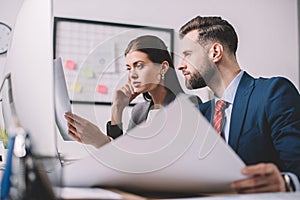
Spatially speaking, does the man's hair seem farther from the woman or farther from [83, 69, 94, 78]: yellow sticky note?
[83, 69, 94, 78]: yellow sticky note

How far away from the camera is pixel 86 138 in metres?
1.19

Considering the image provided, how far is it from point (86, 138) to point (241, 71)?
2.33 feet

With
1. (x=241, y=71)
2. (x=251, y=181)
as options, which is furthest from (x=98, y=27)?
(x=251, y=181)

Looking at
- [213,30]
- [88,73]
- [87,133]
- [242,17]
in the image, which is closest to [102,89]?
[88,73]

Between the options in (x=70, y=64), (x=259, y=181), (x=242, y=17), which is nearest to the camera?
(x=259, y=181)

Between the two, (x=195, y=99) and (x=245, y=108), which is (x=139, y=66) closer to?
(x=195, y=99)

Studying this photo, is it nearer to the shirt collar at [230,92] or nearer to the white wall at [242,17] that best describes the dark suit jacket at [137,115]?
the shirt collar at [230,92]

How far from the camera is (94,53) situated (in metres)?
1.47

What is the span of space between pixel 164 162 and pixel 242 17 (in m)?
1.16

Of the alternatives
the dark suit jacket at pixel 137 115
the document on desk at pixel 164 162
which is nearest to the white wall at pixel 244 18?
the dark suit jacket at pixel 137 115

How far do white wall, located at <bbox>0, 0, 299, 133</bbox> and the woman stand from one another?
0.41 meters

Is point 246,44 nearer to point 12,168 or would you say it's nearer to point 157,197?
point 157,197

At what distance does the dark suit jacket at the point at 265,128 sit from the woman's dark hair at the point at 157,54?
0.46 feet

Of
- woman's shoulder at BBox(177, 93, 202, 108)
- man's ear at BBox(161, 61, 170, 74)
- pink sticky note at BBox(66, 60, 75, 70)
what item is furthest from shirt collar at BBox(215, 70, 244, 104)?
pink sticky note at BBox(66, 60, 75, 70)
